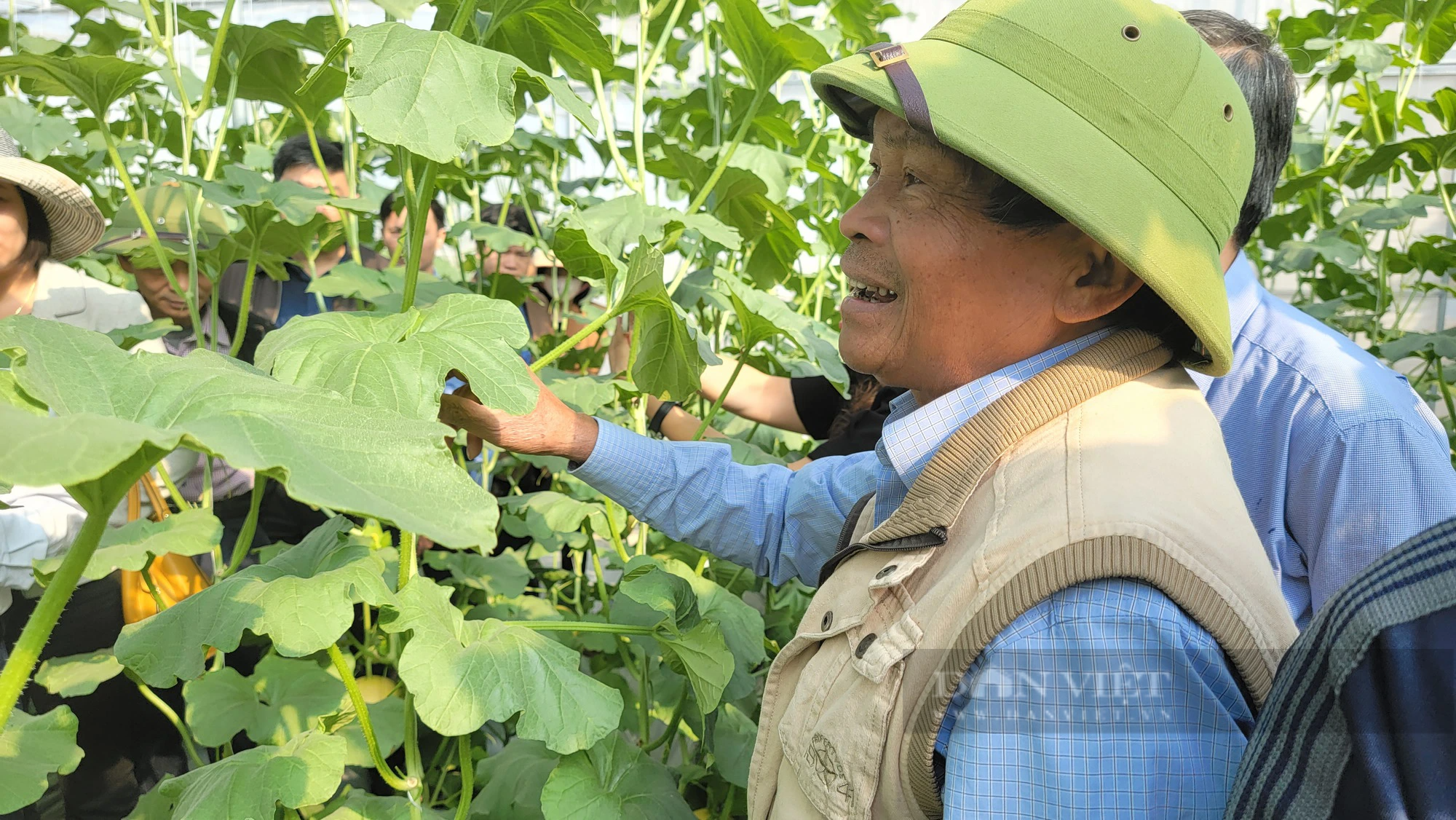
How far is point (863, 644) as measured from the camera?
1080 millimetres

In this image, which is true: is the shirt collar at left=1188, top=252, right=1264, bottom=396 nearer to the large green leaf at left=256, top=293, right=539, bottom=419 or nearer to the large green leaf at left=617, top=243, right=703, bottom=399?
the large green leaf at left=617, top=243, right=703, bottom=399

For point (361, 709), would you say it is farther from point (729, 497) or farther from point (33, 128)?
point (33, 128)

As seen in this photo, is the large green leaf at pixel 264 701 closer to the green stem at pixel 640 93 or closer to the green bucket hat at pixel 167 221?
the green bucket hat at pixel 167 221

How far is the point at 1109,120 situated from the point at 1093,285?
0.18 metres

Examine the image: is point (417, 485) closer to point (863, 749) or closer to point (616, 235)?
point (863, 749)

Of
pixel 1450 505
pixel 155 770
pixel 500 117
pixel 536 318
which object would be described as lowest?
pixel 155 770

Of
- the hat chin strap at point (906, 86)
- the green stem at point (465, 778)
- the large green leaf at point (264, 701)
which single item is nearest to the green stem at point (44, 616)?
the green stem at point (465, 778)

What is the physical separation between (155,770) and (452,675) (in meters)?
1.62

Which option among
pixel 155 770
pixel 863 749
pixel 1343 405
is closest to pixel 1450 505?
pixel 1343 405

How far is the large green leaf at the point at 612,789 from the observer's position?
149cm

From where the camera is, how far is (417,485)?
0.63 metres

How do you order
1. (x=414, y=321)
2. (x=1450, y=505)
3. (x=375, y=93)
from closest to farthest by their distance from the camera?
(x=375, y=93) → (x=414, y=321) → (x=1450, y=505)

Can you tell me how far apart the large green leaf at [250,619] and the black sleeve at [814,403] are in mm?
1800

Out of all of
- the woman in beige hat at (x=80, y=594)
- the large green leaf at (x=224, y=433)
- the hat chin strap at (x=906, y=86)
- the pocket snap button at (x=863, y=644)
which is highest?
the hat chin strap at (x=906, y=86)
